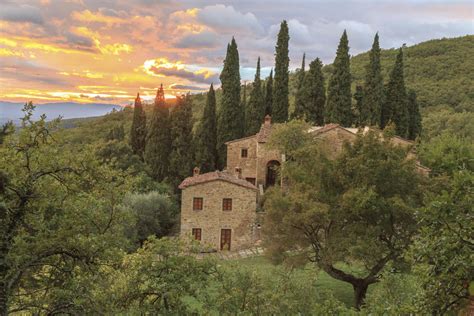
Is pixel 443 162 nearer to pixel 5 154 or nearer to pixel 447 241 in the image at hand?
pixel 447 241

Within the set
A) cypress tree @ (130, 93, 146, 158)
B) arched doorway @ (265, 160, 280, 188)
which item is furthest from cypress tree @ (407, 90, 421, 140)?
cypress tree @ (130, 93, 146, 158)

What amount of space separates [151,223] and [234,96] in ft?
60.6

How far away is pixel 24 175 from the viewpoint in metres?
9.38

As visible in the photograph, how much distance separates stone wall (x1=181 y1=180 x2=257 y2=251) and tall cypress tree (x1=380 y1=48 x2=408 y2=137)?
21.6 m

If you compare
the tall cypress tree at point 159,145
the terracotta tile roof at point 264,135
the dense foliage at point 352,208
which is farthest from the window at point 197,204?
the dense foliage at point 352,208

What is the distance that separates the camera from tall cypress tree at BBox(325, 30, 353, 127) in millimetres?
43438

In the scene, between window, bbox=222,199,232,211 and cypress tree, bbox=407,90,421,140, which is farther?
cypress tree, bbox=407,90,421,140

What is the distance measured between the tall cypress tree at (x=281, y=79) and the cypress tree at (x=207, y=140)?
667cm

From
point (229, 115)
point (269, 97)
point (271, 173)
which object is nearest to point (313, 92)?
point (269, 97)

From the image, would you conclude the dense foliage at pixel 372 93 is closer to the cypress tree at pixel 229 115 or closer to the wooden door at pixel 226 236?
the cypress tree at pixel 229 115

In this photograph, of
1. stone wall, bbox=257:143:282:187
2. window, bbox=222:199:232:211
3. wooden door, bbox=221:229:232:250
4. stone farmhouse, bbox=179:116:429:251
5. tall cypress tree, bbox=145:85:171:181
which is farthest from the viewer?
tall cypress tree, bbox=145:85:171:181

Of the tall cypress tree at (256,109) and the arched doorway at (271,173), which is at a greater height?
the tall cypress tree at (256,109)

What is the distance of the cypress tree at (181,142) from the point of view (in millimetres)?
41969

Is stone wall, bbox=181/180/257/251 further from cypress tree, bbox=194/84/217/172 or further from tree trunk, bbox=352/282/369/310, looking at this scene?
tree trunk, bbox=352/282/369/310
